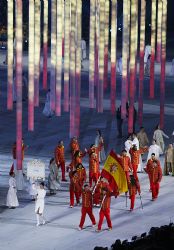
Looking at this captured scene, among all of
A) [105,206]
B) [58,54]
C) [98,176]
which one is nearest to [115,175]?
[105,206]

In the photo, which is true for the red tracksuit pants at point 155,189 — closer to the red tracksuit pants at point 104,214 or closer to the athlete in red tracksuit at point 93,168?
the athlete in red tracksuit at point 93,168

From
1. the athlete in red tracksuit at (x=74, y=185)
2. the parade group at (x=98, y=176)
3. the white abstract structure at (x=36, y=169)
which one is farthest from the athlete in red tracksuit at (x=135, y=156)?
the white abstract structure at (x=36, y=169)

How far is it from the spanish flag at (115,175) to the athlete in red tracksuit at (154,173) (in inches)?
99.8

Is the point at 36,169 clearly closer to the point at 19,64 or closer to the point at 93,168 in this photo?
the point at 19,64

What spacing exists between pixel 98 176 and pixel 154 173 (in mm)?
2064

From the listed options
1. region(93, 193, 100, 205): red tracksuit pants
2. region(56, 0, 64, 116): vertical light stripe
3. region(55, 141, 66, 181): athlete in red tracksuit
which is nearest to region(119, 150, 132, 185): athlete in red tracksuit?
region(55, 141, 66, 181): athlete in red tracksuit

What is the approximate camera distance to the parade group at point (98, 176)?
36094mm

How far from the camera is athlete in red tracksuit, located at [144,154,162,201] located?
3950 cm

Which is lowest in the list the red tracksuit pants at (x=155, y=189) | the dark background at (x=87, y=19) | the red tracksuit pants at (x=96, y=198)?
the red tracksuit pants at (x=155, y=189)

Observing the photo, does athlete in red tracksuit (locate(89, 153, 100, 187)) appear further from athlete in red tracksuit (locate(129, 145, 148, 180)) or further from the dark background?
the dark background

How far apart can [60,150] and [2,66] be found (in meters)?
23.8

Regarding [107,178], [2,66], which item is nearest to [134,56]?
[107,178]

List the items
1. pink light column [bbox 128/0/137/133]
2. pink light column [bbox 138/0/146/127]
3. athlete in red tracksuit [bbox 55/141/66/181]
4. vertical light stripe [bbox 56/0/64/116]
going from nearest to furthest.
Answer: athlete in red tracksuit [bbox 55/141/66/181]
vertical light stripe [bbox 56/0/64/116]
pink light column [bbox 128/0/137/133]
pink light column [bbox 138/0/146/127]

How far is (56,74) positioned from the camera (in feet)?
143
